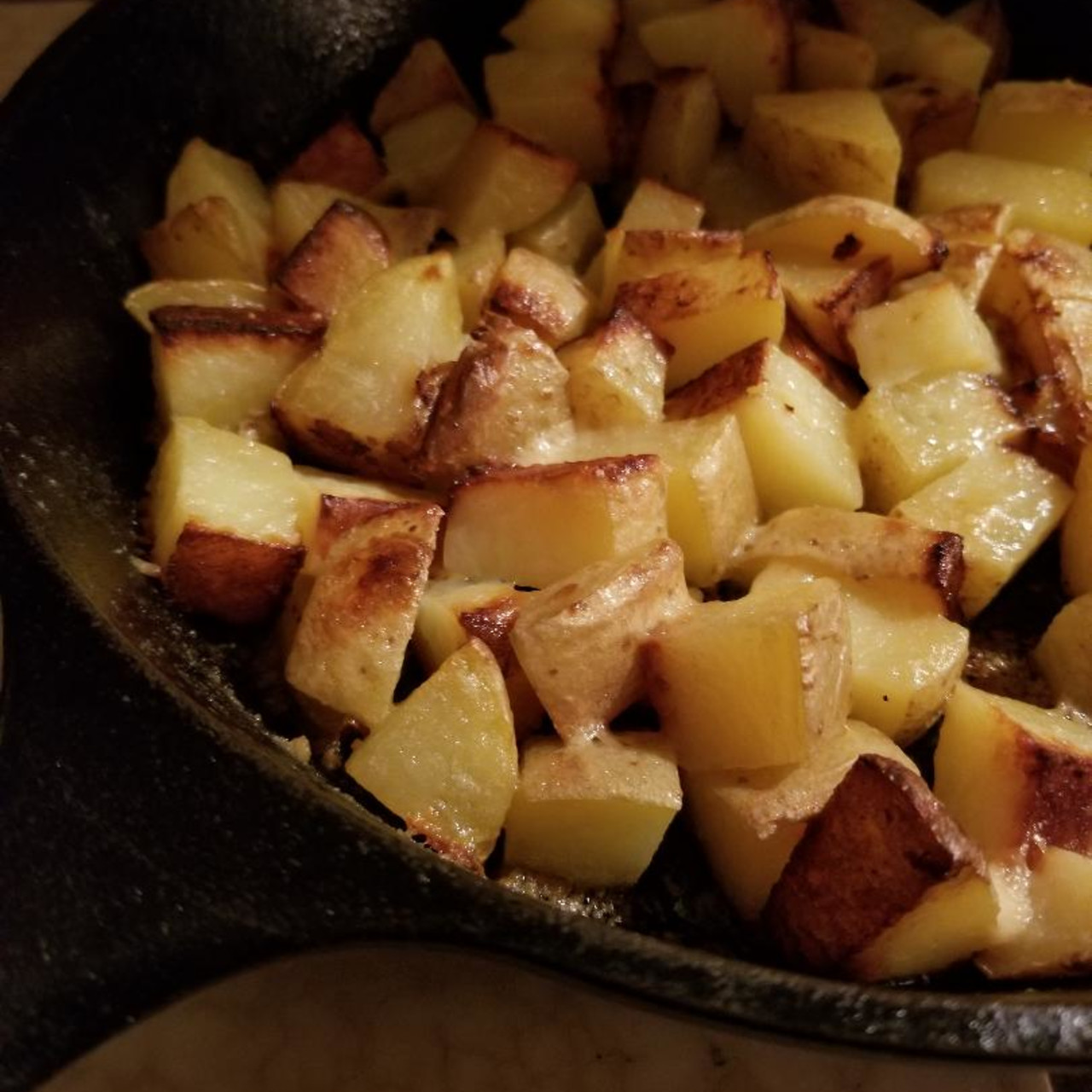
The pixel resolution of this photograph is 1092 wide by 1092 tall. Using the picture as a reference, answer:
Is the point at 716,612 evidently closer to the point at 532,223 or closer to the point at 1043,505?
the point at 1043,505

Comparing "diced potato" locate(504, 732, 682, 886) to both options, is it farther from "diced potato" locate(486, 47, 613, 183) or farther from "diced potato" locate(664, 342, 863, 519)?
"diced potato" locate(486, 47, 613, 183)

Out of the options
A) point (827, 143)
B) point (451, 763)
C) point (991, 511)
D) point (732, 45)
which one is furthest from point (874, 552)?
point (732, 45)

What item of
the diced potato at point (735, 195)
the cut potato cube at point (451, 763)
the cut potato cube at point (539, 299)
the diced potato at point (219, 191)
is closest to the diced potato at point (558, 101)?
the diced potato at point (735, 195)

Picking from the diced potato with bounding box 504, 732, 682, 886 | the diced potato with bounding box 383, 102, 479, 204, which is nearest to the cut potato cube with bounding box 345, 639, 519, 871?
the diced potato with bounding box 504, 732, 682, 886

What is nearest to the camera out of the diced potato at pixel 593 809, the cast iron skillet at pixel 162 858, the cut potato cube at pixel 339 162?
the cast iron skillet at pixel 162 858

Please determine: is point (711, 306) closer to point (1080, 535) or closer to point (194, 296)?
point (1080, 535)

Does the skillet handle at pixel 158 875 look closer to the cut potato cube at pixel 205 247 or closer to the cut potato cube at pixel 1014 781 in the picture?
the cut potato cube at pixel 1014 781
